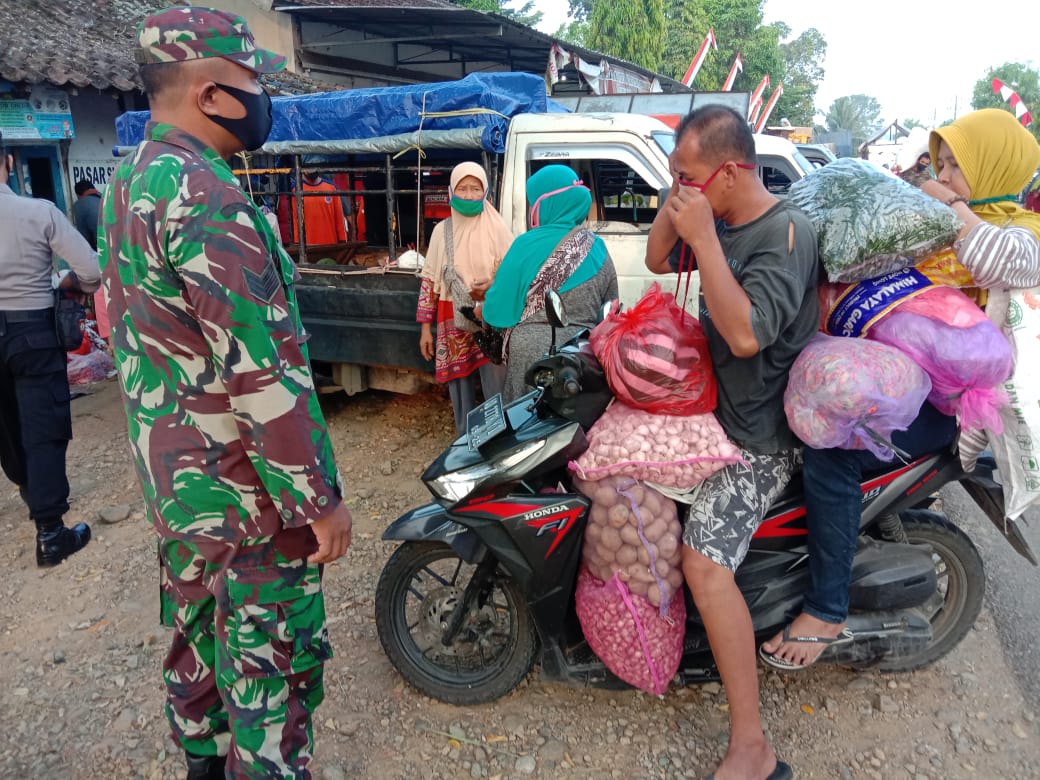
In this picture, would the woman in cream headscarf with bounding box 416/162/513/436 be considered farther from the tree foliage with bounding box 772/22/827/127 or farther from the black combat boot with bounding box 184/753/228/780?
the tree foliage with bounding box 772/22/827/127

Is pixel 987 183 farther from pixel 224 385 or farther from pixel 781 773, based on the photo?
pixel 224 385

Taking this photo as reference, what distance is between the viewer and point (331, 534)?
173 centimetres

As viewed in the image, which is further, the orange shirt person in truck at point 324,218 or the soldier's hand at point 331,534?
the orange shirt person in truck at point 324,218

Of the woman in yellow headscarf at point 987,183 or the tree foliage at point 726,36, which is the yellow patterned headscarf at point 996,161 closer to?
the woman in yellow headscarf at point 987,183

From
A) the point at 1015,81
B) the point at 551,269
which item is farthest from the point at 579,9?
the point at 1015,81

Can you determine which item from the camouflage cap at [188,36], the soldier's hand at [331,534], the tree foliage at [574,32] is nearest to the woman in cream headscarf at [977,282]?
the soldier's hand at [331,534]

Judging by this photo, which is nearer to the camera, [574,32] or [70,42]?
[70,42]

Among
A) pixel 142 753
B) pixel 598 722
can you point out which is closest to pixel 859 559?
pixel 598 722

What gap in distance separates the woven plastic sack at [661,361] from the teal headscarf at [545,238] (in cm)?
127

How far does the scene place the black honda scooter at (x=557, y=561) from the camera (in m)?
2.26

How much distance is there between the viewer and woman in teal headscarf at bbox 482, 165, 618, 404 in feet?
11.1

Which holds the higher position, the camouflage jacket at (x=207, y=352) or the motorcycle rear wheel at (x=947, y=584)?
the camouflage jacket at (x=207, y=352)

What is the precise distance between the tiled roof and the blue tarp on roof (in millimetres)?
4251

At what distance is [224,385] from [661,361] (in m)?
1.12
